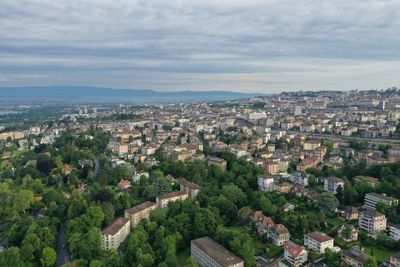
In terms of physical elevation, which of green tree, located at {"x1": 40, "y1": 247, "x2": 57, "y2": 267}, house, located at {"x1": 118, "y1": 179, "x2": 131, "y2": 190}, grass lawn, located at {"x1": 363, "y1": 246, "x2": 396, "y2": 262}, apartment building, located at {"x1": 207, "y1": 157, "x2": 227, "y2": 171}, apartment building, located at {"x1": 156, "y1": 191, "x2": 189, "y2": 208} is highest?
apartment building, located at {"x1": 207, "y1": 157, "x2": 227, "y2": 171}

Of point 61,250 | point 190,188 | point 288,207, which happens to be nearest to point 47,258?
point 61,250

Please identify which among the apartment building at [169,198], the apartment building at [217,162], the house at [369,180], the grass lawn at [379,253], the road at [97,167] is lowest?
the grass lawn at [379,253]

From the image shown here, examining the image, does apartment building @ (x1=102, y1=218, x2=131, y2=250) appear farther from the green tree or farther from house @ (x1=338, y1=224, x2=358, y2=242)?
house @ (x1=338, y1=224, x2=358, y2=242)

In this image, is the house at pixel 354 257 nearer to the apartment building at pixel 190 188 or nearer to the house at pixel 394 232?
the house at pixel 394 232

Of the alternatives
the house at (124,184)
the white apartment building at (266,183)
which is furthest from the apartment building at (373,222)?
the house at (124,184)

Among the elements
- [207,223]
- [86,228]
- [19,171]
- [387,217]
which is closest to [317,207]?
[387,217]

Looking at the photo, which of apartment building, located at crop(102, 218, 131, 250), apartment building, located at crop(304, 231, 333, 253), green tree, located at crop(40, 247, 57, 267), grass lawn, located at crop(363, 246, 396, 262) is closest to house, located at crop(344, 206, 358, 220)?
grass lawn, located at crop(363, 246, 396, 262)

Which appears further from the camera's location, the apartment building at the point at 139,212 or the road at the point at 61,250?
the apartment building at the point at 139,212
